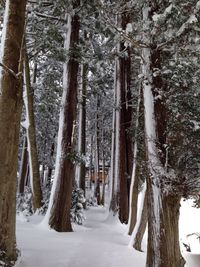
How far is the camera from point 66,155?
10.2m

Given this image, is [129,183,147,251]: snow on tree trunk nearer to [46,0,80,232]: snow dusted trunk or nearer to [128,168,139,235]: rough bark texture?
[128,168,139,235]: rough bark texture

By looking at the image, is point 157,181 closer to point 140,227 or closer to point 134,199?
point 140,227

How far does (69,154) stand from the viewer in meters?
10.2

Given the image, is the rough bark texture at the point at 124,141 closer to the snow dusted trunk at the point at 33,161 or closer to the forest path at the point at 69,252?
the snow dusted trunk at the point at 33,161

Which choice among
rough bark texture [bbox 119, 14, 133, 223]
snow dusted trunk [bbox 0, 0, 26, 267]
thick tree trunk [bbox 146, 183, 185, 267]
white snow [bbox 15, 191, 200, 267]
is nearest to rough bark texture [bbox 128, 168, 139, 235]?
white snow [bbox 15, 191, 200, 267]

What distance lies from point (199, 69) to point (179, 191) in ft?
11.9

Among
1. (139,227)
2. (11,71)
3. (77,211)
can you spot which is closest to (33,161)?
(77,211)

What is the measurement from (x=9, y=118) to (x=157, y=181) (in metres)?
2.53

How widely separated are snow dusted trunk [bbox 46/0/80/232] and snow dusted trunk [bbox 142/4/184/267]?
4.40 meters

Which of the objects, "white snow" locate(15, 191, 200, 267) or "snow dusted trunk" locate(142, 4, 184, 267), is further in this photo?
"white snow" locate(15, 191, 200, 267)

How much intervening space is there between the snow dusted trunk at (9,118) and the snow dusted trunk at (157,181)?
2.19 meters

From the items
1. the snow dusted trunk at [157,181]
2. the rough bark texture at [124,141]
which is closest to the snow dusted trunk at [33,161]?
the rough bark texture at [124,141]

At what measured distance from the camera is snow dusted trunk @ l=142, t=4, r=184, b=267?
566 centimetres

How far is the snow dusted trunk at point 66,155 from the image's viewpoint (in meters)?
9.95
